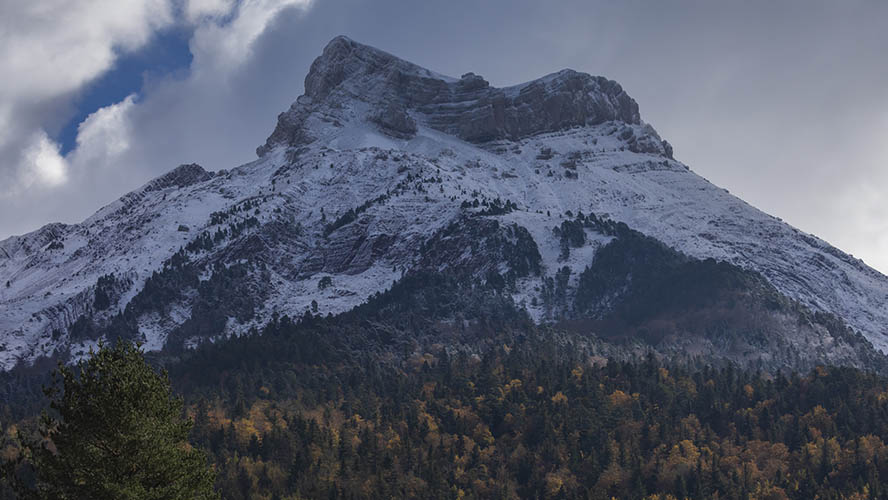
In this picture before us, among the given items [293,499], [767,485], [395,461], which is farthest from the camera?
[395,461]

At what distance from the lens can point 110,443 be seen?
5694 centimetres

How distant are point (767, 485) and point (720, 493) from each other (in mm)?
8271

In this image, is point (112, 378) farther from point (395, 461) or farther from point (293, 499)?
point (395, 461)

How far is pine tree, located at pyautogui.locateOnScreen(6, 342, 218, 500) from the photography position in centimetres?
5641

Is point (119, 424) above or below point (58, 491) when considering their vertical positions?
above

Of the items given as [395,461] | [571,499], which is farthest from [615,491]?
[395,461]

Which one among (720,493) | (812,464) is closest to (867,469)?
(812,464)

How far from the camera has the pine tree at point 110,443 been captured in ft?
185

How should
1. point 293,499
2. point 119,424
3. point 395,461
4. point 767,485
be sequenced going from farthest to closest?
1. point 395,461
2. point 767,485
3. point 293,499
4. point 119,424

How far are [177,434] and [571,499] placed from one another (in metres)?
138

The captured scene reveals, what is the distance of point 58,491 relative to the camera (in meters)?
56.7

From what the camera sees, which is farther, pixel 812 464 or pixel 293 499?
pixel 812 464

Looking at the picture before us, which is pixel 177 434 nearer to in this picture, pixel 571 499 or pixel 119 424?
pixel 119 424

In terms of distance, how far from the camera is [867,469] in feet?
611
